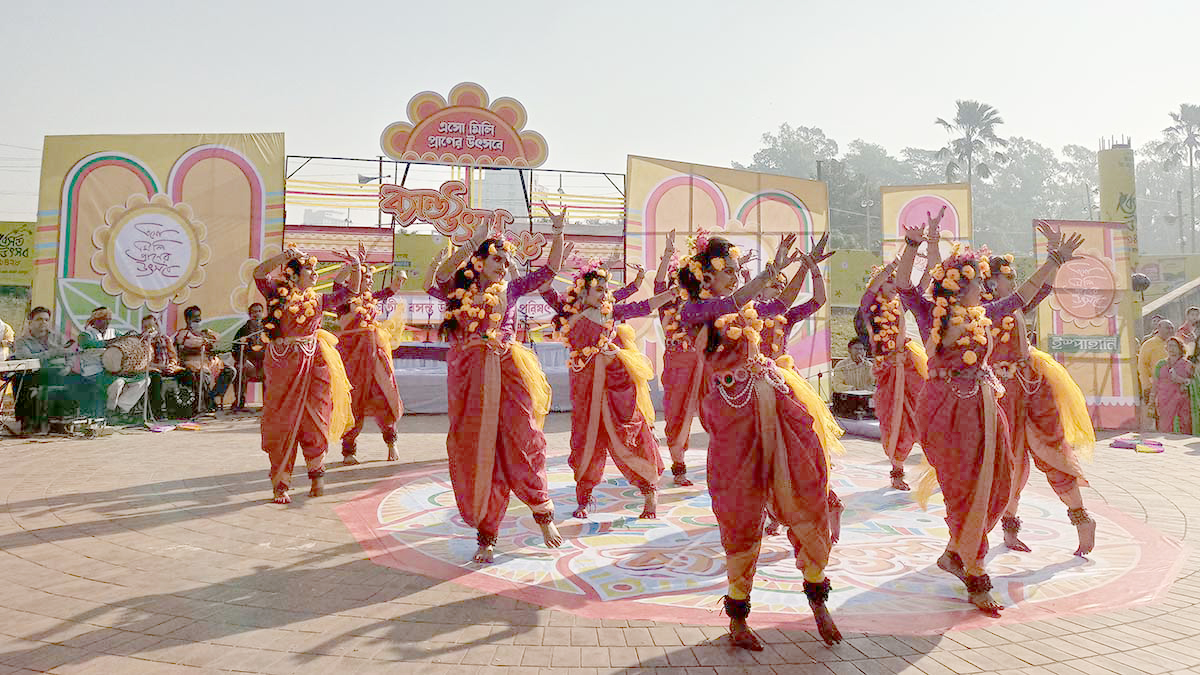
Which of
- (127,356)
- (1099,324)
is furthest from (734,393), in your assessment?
(1099,324)

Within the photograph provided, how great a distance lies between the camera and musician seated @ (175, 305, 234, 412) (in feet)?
34.5

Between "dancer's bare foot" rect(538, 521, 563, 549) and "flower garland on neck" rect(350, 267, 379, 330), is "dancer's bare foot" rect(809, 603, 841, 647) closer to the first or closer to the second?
"dancer's bare foot" rect(538, 521, 563, 549)

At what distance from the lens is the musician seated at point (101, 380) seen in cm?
879

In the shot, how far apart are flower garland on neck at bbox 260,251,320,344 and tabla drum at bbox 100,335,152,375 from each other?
204 inches

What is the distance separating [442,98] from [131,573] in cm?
1064

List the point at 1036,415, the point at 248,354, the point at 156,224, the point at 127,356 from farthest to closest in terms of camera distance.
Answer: the point at 248,354
the point at 156,224
the point at 127,356
the point at 1036,415

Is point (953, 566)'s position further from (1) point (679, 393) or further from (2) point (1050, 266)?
(1) point (679, 393)

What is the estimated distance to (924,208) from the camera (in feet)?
39.3

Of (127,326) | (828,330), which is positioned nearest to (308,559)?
(127,326)

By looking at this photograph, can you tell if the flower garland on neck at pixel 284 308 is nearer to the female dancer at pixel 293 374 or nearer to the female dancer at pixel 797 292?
the female dancer at pixel 293 374

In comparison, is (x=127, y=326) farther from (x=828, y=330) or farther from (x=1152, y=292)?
(x=1152, y=292)

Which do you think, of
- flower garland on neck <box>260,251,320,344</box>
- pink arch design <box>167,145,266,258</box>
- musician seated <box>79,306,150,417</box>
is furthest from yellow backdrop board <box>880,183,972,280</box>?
musician seated <box>79,306,150,417</box>

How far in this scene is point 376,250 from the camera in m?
19.0

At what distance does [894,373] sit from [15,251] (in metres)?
23.0
